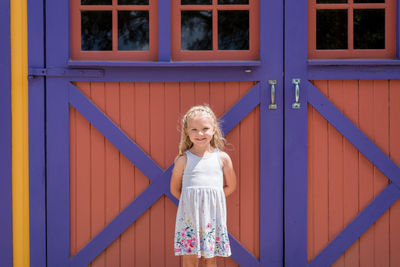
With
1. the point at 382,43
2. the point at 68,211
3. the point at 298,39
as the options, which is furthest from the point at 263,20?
the point at 68,211

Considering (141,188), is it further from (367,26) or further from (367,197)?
(367,26)

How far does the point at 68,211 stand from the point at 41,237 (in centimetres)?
28

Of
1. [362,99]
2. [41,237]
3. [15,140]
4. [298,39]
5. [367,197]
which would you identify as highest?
[298,39]

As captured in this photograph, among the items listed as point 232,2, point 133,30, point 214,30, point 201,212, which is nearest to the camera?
A: point 201,212

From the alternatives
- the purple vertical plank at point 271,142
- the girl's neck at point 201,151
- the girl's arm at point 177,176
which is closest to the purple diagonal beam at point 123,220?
the girl's arm at point 177,176

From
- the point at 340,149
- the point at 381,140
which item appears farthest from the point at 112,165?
the point at 381,140

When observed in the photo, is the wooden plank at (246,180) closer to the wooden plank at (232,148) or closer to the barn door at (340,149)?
the wooden plank at (232,148)

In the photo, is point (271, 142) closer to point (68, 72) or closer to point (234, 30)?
point (234, 30)

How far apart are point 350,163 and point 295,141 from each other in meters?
0.45

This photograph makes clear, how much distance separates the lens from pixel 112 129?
3.34 m

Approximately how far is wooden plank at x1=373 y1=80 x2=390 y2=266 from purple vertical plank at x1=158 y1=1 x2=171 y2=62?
62.2 inches

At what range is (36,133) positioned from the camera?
10.9 feet

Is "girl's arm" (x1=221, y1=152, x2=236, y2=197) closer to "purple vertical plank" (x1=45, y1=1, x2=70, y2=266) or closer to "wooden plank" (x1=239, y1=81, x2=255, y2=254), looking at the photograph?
"wooden plank" (x1=239, y1=81, x2=255, y2=254)

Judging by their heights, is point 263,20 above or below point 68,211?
above
